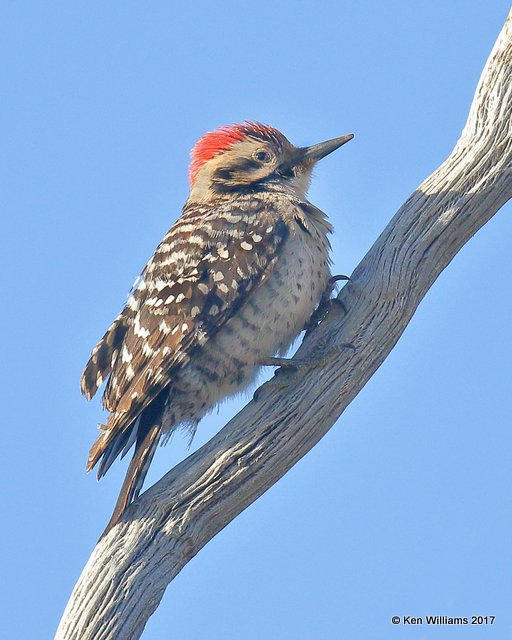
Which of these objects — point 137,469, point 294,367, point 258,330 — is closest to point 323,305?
point 258,330

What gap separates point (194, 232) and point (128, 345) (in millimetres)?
862

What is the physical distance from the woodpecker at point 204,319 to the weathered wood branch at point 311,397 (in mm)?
374

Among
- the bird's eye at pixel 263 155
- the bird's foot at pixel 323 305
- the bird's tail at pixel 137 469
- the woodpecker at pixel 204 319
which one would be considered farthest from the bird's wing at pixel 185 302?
the bird's eye at pixel 263 155

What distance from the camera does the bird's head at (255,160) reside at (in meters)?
6.87

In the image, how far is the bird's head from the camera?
6.87m

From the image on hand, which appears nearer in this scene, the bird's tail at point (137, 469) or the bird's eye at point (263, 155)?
the bird's tail at point (137, 469)

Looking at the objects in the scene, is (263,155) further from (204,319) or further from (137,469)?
(137,469)

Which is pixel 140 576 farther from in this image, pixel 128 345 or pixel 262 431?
pixel 128 345

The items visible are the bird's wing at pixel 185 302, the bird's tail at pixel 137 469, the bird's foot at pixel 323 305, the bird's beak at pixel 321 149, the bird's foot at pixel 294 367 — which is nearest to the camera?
the bird's tail at pixel 137 469

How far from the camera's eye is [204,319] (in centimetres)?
598

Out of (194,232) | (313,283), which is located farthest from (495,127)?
(194,232)

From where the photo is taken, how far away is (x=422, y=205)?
5.79 m

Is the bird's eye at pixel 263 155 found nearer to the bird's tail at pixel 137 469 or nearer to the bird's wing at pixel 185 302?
the bird's wing at pixel 185 302

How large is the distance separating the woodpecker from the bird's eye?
0.45 meters
